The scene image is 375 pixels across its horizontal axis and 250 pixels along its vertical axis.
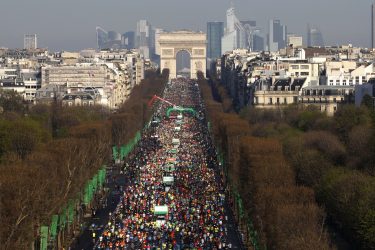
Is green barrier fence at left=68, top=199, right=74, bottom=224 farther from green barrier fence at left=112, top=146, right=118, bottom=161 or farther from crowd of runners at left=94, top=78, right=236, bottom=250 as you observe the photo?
green barrier fence at left=112, top=146, right=118, bottom=161

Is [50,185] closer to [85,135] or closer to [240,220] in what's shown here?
[240,220]

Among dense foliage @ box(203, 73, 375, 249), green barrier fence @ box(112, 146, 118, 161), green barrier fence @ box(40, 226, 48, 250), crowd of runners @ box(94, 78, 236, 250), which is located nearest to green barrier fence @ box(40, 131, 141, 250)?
green barrier fence @ box(40, 226, 48, 250)

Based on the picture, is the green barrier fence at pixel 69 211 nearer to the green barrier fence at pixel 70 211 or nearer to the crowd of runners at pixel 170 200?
the green barrier fence at pixel 70 211

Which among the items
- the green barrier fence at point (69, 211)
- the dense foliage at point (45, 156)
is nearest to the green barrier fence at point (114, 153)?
the dense foliage at point (45, 156)

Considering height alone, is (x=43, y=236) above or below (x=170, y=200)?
above

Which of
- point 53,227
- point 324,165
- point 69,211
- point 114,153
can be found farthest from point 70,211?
point 114,153


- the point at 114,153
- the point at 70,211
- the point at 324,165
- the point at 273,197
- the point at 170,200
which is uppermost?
the point at 324,165

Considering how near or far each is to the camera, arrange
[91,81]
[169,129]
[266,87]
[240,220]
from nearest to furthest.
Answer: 1. [240,220]
2. [266,87]
3. [169,129]
4. [91,81]

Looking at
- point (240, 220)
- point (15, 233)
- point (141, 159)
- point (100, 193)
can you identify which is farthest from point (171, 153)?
point (15, 233)

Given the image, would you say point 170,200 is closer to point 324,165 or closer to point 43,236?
point 324,165
